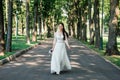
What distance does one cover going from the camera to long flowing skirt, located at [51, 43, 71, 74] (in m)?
14.8

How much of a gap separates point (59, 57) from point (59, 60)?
14 centimetres

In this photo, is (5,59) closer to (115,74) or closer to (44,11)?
(115,74)

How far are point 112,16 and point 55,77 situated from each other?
12.9m

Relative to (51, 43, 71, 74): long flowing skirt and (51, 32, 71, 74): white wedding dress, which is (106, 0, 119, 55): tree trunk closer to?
(51, 32, 71, 74): white wedding dress

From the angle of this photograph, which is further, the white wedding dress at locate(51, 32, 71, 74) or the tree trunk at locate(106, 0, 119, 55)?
the tree trunk at locate(106, 0, 119, 55)

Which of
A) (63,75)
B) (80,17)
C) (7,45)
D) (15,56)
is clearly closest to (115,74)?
(63,75)

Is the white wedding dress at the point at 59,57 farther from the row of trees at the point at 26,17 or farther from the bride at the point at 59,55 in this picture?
the row of trees at the point at 26,17

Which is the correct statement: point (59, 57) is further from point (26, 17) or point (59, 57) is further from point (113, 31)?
point (26, 17)

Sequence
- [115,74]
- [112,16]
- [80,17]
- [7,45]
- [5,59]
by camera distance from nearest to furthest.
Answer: [115,74] < [5,59] < [112,16] < [7,45] < [80,17]

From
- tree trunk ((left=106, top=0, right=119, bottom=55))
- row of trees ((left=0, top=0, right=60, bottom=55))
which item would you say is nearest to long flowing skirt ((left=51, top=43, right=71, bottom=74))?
row of trees ((left=0, top=0, right=60, bottom=55))

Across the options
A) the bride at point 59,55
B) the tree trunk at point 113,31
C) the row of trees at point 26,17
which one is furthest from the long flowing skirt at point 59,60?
the tree trunk at point 113,31

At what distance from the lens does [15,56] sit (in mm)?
24125

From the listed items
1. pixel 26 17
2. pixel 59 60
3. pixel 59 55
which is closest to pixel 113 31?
pixel 59 55

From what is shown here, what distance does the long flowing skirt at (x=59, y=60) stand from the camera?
14.8 meters
